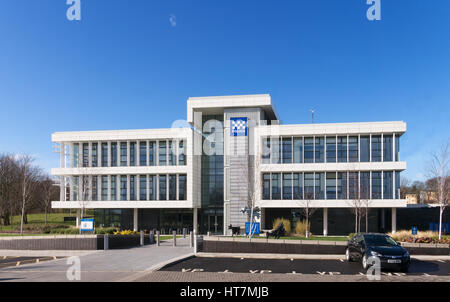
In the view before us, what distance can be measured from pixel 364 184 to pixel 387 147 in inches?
168

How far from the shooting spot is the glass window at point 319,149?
3703 centimetres

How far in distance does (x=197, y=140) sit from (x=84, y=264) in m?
24.9

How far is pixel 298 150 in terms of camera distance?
3747cm

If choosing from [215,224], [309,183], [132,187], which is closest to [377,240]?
[309,183]

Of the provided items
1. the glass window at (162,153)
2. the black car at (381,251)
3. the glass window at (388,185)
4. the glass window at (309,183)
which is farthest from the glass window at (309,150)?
the black car at (381,251)

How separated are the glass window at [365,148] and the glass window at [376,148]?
1.51 ft

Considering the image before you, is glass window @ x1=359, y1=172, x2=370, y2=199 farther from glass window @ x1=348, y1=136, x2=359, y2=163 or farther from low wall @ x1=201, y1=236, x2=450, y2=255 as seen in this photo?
low wall @ x1=201, y1=236, x2=450, y2=255

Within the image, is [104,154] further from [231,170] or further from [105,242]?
[105,242]

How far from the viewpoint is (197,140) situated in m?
40.5

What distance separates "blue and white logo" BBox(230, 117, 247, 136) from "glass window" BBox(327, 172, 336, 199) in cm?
942

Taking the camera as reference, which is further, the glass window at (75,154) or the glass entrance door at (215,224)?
the glass window at (75,154)

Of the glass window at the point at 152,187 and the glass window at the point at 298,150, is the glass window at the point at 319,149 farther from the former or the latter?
the glass window at the point at 152,187
